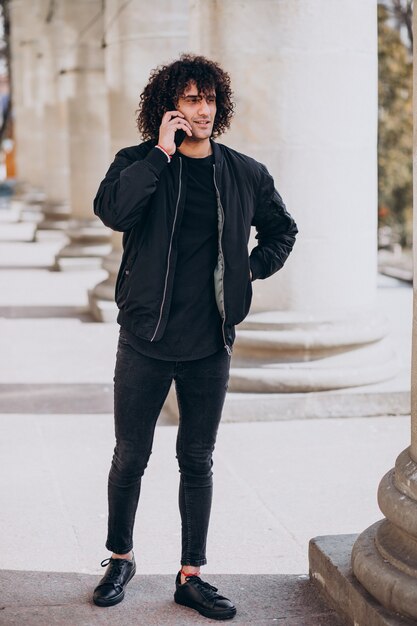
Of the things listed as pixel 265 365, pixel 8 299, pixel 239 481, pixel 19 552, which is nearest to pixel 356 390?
pixel 265 365

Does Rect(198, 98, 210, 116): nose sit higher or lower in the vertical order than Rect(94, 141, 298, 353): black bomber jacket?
higher

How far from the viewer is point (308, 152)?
25.6 feet

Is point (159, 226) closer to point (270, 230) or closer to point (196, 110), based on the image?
point (196, 110)

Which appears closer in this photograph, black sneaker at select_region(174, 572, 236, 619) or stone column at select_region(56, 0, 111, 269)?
black sneaker at select_region(174, 572, 236, 619)

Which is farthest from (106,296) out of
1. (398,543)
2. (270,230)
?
(398,543)

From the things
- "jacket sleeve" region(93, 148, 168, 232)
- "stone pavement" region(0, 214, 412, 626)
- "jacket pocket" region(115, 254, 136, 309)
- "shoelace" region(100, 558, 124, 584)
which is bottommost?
"stone pavement" region(0, 214, 412, 626)

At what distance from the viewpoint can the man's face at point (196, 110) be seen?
4344 millimetres

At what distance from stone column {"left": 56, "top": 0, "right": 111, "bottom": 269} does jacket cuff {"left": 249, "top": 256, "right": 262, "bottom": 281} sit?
12.2m

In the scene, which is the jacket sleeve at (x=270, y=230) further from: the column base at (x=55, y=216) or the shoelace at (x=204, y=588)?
the column base at (x=55, y=216)

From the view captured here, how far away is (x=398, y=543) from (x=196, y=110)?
1766mm

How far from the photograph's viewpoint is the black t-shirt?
172 inches

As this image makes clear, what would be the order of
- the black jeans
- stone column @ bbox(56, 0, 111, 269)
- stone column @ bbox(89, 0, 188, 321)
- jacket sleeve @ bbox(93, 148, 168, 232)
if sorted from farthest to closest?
stone column @ bbox(56, 0, 111, 269), stone column @ bbox(89, 0, 188, 321), the black jeans, jacket sleeve @ bbox(93, 148, 168, 232)

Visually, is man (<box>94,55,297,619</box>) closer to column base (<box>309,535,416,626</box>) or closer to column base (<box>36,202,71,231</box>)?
column base (<box>309,535,416,626</box>)

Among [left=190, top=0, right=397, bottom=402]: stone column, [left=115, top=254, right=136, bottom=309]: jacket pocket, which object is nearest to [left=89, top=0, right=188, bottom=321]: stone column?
[left=190, top=0, right=397, bottom=402]: stone column
